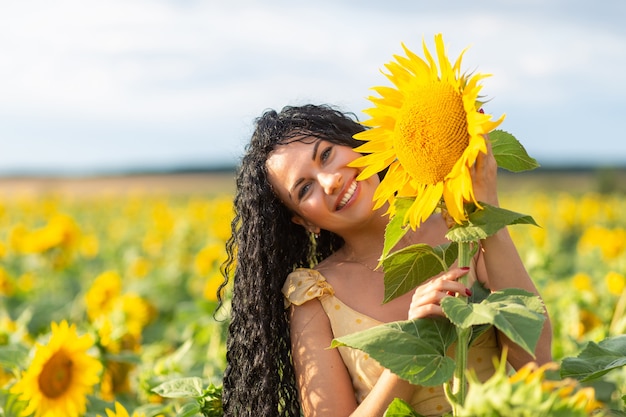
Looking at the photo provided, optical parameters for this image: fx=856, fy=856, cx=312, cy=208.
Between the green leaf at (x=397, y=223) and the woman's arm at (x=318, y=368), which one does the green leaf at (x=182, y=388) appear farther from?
the green leaf at (x=397, y=223)

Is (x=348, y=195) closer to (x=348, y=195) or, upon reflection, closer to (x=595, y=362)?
(x=348, y=195)

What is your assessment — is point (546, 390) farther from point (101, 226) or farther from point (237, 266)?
point (101, 226)

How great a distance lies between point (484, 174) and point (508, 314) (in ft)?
0.71

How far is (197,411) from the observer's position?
187 cm

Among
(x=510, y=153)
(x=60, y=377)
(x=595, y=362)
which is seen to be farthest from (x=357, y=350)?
(x=60, y=377)

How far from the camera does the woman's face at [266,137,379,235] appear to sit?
1785 mm

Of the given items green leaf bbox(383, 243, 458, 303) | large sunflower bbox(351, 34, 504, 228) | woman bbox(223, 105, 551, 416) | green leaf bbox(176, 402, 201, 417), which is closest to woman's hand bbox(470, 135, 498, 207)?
large sunflower bbox(351, 34, 504, 228)

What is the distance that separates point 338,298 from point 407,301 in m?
0.16

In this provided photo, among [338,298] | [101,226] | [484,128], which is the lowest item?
[101,226]

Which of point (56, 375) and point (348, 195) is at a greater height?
point (348, 195)

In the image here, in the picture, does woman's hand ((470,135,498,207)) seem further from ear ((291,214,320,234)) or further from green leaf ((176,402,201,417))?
green leaf ((176,402,201,417))

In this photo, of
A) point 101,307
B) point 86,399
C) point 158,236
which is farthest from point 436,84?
point 158,236

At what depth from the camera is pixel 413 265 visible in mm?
1373

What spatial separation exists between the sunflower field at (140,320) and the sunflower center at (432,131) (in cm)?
36
